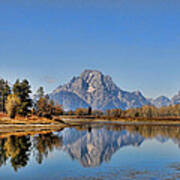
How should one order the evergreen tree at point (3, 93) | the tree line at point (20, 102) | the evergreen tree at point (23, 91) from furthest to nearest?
the evergreen tree at point (3, 93), the evergreen tree at point (23, 91), the tree line at point (20, 102)

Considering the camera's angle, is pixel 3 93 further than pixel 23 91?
Yes

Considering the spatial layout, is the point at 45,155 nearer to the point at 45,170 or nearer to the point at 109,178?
the point at 45,170

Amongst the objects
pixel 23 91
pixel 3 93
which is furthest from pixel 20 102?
pixel 3 93

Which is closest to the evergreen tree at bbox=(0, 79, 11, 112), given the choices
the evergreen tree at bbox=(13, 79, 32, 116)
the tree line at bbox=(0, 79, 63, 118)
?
the tree line at bbox=(0, 79, 63, 118)

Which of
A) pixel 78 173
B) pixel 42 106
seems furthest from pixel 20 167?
pixel 42 106

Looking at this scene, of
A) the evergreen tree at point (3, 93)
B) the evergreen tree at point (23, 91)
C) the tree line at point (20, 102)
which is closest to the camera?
the tree line at point (20, 102)

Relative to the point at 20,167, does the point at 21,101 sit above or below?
above

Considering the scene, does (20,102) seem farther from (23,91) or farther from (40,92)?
(40,92)

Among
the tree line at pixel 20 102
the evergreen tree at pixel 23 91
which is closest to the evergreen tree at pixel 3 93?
the tree line at pixel 20 102

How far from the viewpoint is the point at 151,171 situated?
111ft

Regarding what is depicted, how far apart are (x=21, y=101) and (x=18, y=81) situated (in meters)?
12.6

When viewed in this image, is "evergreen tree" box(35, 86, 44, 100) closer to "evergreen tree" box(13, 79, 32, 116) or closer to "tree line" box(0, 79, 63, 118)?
"tree line" box(0, 79, 63, 118)

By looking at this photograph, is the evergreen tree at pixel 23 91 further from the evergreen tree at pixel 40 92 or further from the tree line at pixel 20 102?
the evergreen tree at pixel 40 92

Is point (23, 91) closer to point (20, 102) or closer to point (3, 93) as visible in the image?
point (20, 102)
